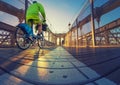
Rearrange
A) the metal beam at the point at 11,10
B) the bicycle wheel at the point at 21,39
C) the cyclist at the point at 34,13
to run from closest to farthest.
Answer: the bicycle wheel at the point at 21,39, the cyclist at the point at 34,13, the metal beam at the point at 11,10

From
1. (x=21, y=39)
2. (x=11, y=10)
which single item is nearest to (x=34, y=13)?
(x=21, y=39)

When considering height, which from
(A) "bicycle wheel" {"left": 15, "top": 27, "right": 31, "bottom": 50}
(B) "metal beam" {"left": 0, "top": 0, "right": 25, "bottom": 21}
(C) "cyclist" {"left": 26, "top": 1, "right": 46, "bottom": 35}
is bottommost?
(A) "bicycle wheel" {"left": 15, "top": 27, "right": 31, "bottom": 50}

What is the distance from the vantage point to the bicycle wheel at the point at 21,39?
13.6ft

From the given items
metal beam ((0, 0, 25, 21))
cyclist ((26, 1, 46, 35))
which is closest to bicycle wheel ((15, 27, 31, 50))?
cyclist ((26, 1, 46, 35))

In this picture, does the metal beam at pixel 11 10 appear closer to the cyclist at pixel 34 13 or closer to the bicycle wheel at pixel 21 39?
the cyclist at pixel 34 13

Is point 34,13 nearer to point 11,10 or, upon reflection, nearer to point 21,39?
point 21,39

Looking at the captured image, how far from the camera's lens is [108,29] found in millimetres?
5145

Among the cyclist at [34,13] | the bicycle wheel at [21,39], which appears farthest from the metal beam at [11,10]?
the bicycle wheel at [21,39]

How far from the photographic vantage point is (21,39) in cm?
427

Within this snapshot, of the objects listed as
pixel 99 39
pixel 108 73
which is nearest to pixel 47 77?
pixel 108 73

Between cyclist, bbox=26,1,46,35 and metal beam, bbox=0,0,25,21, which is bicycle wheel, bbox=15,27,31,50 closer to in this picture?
cyclist, bbox=26,1,46,35

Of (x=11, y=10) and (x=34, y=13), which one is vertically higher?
(x=11, y=10)

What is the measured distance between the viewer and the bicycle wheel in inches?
163

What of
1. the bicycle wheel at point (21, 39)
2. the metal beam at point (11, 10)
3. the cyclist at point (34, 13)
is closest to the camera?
the bicycle wheel at point (21, 39)
